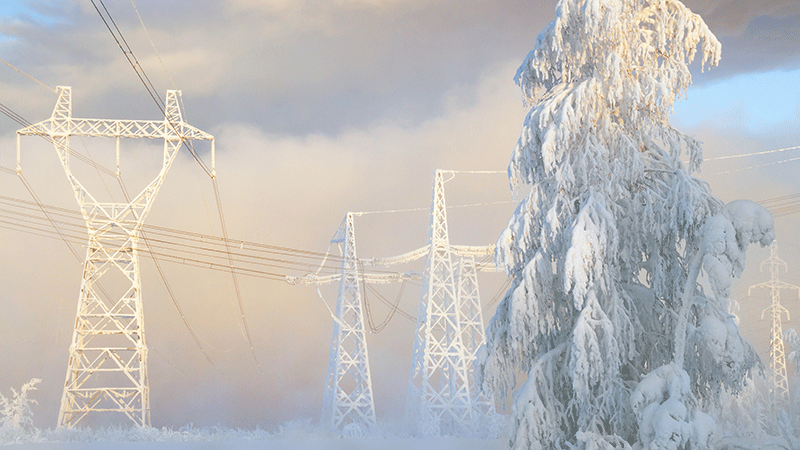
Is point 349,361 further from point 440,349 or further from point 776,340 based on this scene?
point 776,340

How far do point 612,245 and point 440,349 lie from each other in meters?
16.5

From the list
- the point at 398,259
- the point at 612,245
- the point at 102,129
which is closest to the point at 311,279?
the point at 398,259

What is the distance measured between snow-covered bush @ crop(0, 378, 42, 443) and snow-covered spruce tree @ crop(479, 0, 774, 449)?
8.63 metres

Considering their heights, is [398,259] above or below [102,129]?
below

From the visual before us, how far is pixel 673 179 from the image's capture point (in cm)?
992

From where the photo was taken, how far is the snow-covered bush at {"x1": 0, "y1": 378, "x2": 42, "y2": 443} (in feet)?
40.0

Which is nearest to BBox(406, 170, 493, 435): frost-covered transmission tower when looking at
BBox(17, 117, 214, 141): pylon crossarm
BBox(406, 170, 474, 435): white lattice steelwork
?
BBox(406, 170, 474, 435): white lattice steelwork

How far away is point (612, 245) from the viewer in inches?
368

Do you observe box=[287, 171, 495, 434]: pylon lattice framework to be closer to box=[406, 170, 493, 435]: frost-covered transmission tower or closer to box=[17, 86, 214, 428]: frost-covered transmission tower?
box=[406, 170, 493, 435]: frost-covered transmission tower

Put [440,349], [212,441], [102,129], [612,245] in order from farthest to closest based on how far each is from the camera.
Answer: [440,349], [102,129], [212,441], [612,245]

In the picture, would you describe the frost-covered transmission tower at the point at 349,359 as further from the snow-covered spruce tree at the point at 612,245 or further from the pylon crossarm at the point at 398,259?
the snow-covered spruce tree at the point at 612,245

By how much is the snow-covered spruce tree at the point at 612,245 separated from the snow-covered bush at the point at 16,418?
28.3 feet

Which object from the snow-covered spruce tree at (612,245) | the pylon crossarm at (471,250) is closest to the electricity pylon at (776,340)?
the pylon crossarm at (471,250)

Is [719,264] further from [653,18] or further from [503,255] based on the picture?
[653,18]
